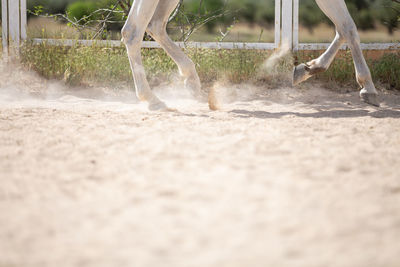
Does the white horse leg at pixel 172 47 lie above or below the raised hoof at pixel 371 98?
above

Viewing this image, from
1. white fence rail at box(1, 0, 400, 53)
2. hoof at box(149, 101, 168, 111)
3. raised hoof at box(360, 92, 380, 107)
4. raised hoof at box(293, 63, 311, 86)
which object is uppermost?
white fence rail at box(1, 0, 400, 53)

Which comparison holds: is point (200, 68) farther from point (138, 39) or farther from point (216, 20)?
point (138, 39)

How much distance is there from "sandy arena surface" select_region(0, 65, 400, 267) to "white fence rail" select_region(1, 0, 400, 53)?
2465mm

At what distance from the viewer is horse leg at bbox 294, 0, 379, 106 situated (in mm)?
3504

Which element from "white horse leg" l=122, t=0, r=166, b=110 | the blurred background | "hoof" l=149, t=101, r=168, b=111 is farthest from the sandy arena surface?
the blurred background

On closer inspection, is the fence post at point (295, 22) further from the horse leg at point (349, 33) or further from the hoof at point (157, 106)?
the hoof at point (157, 106)

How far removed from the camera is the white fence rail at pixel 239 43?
17.6 feet

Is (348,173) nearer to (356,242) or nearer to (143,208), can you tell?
(356,242)

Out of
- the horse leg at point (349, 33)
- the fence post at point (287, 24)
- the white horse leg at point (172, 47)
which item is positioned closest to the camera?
the horse leg at point (349, 33)

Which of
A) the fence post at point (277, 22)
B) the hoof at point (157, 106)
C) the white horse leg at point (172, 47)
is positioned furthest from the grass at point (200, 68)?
the hoof at point (157, 106)

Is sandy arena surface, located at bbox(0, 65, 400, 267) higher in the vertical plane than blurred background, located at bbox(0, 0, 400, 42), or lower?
lower

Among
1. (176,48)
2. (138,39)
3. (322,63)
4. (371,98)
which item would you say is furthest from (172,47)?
(371,98)

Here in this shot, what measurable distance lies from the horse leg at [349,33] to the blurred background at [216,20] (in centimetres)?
184

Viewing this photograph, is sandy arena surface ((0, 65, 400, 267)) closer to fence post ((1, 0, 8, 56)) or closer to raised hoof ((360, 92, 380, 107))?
raised hoof ((360, 92, 380, 107))
